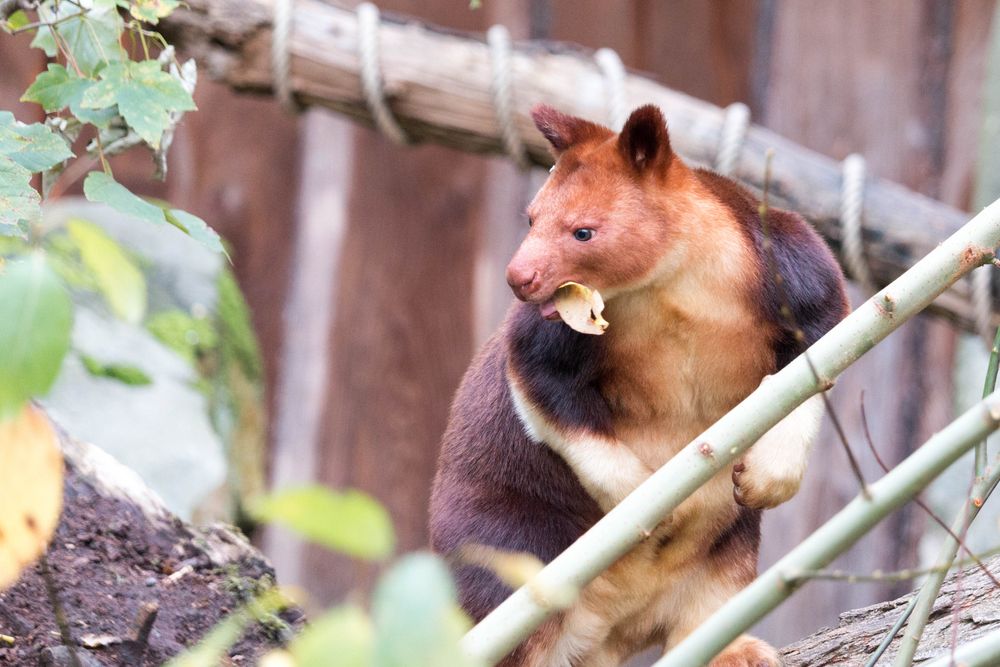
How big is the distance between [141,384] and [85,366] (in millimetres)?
202

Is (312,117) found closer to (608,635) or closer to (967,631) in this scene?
(608,635)

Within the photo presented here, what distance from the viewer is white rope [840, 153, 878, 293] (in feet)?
14.2

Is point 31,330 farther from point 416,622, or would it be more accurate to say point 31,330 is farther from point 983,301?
point 983,301

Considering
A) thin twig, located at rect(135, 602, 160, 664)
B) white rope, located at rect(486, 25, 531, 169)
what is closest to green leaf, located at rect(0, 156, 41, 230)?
thin twig, located at rect(135, 602, 160, 664)

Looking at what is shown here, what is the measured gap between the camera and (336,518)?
0.81 metres

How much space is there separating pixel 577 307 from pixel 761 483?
499 mm

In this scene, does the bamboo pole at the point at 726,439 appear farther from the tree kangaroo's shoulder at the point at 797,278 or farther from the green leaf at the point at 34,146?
the green leaf at the point at 34,146

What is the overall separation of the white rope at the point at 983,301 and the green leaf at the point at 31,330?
12.5 ft

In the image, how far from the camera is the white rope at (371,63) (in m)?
4.41

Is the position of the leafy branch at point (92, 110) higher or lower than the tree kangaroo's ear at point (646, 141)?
higher

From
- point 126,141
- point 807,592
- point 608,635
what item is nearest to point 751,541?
point 608,635

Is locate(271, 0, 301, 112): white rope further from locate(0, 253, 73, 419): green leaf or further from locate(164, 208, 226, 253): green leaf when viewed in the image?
locate(0, 253, 73, 419): green leaf

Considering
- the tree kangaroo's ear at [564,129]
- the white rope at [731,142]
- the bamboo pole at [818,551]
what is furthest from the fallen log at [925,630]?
the white rope at [731,142]

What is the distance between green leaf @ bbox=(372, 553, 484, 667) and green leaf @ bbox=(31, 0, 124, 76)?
5.91 feet
